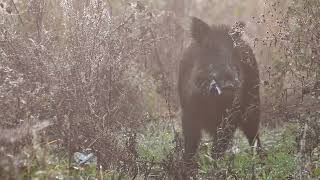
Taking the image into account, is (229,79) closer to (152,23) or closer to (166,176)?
(166,176)

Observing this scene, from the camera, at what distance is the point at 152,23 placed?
982cm

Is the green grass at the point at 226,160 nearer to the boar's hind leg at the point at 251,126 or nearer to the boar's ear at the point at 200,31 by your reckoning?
the boar's hind leg at the point at 251,126

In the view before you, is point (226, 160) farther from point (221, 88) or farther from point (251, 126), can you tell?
point (251, 126)

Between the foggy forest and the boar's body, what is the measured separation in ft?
0.04

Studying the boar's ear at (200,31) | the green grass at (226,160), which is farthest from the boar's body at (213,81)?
the green grass at (226,160)

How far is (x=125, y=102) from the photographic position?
8641 millimetres

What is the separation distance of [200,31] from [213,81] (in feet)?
2.90

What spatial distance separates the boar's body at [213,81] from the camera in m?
7.53

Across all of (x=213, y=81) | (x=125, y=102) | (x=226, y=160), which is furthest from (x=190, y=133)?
(x=125, y=102)

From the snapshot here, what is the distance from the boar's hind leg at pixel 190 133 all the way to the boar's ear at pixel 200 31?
3.00ft

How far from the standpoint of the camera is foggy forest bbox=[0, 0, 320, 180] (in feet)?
19.6

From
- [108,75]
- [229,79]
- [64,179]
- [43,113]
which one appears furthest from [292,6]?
[64,179]

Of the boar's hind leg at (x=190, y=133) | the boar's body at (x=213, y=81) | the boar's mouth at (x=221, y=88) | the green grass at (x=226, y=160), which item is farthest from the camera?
the boar's hind leg at (x=190, y=133)

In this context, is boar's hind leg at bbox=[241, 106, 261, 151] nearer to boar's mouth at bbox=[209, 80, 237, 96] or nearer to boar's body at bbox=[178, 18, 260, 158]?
boar's body at bbox=[178, 18, 260, 158]
